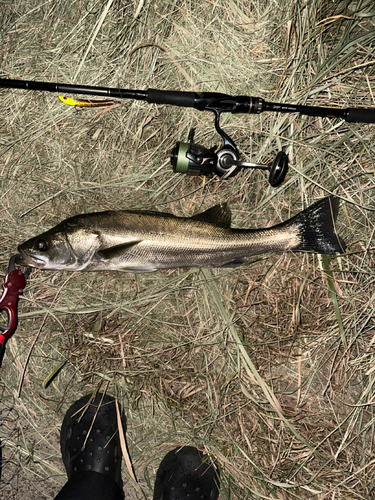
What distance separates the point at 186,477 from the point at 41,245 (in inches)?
88.5

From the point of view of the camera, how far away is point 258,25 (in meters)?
2.93

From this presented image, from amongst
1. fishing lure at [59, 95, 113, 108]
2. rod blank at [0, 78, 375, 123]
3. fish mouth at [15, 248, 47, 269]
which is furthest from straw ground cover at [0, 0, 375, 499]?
fish mouth at [15, 248, 47, 269]

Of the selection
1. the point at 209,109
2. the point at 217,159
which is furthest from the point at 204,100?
the point at 217,159

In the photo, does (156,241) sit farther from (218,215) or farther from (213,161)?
(213,161)

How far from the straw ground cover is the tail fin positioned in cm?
19

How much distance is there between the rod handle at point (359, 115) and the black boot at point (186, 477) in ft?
9.75

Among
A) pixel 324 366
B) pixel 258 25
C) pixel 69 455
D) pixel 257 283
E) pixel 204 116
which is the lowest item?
pixel 69 455

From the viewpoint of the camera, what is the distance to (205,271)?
300cm

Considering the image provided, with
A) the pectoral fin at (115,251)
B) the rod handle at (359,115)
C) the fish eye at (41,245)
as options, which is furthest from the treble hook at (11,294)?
the rod handle at (359,115)

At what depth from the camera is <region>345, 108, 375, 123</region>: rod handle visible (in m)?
2.73

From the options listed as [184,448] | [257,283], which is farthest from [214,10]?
[184,448]

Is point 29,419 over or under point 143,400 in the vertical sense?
under

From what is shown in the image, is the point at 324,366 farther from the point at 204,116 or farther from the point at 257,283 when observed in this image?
the point at 204,116

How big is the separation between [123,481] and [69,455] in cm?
53
